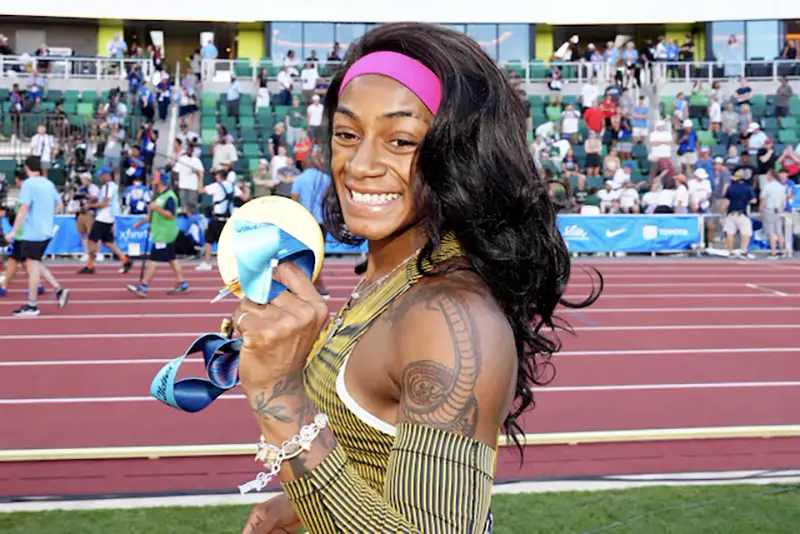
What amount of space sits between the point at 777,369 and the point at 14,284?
10170 mm

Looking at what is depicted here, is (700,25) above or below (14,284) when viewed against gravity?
above

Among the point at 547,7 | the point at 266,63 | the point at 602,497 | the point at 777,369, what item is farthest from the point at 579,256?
the point at 547,7

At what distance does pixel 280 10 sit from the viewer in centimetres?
2909

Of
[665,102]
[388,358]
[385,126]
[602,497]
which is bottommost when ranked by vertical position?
[602,497]

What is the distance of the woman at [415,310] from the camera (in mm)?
1249

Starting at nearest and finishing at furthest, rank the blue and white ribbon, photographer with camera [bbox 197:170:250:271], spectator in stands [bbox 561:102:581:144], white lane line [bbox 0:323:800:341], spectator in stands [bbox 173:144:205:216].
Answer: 1. the blue and white ribbon
2. white lane line [bbox 0:323:800:341]
3. photographer with camera [bbox 197:170:250:271]
4. spectator in stands [bbox 173:144:205:216]
5. spectator in stands [bbox 561:102:581:144]

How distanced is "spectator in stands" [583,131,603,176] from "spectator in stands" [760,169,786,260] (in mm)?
3827

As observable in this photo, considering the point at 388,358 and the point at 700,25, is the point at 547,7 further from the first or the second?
the point at 388,358

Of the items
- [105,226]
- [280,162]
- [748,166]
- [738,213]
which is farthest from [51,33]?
[738,213]

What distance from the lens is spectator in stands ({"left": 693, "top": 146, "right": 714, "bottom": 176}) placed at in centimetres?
1859

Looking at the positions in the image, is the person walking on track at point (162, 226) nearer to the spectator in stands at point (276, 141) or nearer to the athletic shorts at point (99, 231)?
the athletic shorts at point (99, 231)

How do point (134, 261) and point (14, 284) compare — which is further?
point (134, 261)

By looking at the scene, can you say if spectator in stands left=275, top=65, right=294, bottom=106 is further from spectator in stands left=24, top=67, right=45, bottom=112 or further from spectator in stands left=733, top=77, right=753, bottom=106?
spectator in stands left=733, top=77, right=753, bottom=106

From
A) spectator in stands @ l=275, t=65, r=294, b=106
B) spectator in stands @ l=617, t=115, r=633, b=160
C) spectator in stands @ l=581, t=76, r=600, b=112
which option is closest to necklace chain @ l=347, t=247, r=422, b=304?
spectator in stands @ l=617, t=115, r=633, b=160
